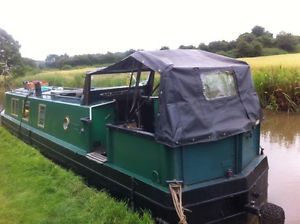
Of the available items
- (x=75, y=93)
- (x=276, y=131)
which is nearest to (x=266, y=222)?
(x=75, y=93)

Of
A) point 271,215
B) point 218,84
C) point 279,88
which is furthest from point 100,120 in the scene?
point 279,88

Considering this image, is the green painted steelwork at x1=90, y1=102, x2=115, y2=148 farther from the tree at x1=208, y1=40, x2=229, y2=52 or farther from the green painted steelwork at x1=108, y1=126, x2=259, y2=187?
the tree at x1=208, y1=40, x2=229, y2=52

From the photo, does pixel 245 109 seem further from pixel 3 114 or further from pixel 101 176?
pixel 3 114

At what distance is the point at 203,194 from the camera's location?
429 centimetres

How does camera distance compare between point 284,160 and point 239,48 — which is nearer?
point 284,160

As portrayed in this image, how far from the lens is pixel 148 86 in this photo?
6887 millimetres

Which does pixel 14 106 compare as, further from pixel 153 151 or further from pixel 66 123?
pixel 153 151

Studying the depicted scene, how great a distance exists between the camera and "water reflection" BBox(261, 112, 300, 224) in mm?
5914

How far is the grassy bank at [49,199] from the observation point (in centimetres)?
450

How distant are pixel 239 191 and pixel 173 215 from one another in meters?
0.88

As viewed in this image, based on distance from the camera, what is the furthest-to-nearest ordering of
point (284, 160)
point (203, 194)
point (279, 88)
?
point (279, 88) → point (284, 160) → point (203, 194)

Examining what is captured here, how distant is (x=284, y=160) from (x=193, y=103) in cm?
445

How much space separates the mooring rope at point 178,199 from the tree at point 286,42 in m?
47.5

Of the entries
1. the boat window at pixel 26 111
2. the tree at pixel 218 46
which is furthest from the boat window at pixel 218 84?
the tree at pixel 218 46
